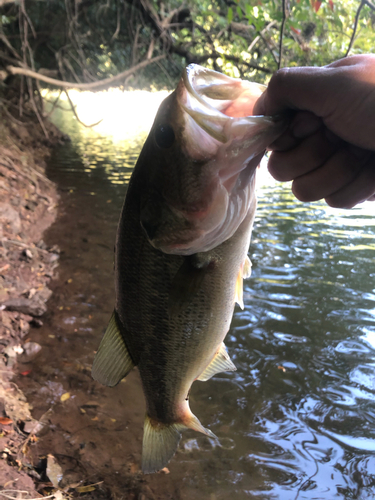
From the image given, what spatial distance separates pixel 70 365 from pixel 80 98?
49.4 m

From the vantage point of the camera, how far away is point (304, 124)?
1.42 m

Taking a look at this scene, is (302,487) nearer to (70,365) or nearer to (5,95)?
(70,365)

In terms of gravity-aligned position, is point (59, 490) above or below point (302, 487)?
above

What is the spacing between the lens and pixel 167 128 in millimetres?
1324

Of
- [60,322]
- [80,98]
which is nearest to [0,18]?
[60,322]

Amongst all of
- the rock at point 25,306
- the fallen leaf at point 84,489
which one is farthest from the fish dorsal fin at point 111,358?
the rock at point 25,306

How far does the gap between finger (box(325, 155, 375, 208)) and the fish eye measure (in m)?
0.81

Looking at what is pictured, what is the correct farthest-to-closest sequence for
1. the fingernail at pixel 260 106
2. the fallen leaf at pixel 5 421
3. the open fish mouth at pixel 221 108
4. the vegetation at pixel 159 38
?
the vegetation at pixel 159 38, the fallen leaf at pixel 5 421, the fingernail at pixel 260 106, the open fish mouth at pixel 221 108

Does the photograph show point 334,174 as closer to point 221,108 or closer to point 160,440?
point 221,108

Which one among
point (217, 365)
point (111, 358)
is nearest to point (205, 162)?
point (111, 358)

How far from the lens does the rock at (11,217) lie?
674cm

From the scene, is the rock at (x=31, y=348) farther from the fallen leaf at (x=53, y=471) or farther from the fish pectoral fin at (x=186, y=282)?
the fish pectoral fin at (x=186, y=282)

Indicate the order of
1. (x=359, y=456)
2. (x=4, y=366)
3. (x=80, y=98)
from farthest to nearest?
(x=80, y=98), (x=4, y=366), (x=359, y=456)

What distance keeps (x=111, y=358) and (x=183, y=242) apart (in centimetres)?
74
